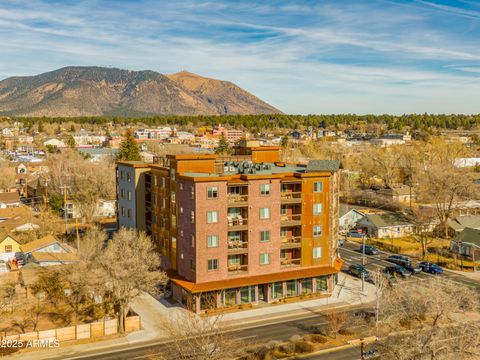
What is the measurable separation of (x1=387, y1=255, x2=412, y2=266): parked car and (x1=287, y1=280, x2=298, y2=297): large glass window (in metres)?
22.4

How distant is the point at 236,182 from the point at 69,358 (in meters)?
25.5

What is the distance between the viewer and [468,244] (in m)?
79.1

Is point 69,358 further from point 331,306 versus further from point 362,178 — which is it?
point 362,178

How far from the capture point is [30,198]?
130 metres

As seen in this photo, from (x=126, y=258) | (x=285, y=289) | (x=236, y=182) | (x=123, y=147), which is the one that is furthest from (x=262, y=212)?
(x=123, y=147)

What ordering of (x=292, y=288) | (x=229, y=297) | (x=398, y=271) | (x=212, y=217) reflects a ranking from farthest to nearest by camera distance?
(x=398, y=271), (x=292, y=288), (x=229, y=297), (x=212, y=217)

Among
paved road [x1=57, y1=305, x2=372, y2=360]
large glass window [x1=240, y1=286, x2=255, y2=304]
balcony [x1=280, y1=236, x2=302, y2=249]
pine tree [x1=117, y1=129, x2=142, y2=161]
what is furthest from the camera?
pine tree [x1=117, y1=129, x2=142, y2=161]

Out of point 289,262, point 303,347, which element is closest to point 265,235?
point 289,262

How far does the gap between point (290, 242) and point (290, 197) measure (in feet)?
18.4

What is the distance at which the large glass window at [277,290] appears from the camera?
59.1m

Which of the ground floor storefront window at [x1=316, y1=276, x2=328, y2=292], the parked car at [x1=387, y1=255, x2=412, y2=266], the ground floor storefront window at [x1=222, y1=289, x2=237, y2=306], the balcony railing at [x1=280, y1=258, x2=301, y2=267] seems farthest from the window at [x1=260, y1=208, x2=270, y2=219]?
the parked car at [x1=387, y1=255, x2=412, y2=266]

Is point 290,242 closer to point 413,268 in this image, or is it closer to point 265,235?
point 265,235

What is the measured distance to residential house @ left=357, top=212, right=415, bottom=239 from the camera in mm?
93875

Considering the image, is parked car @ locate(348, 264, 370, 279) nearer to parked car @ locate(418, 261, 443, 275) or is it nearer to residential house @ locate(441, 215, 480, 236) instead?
parked car @ locate(418, 261, 443, 275)
